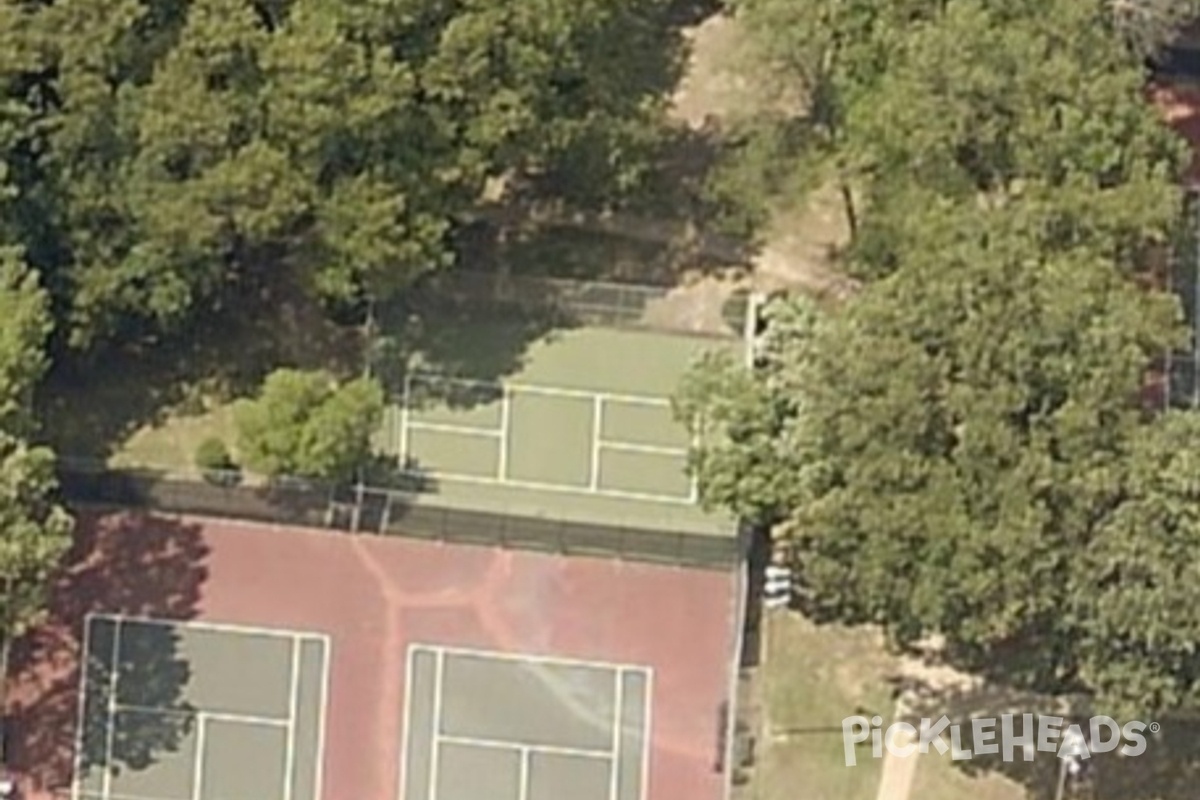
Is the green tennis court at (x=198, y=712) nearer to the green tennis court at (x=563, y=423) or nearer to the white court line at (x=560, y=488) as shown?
the white court line at (x=560, y=488)

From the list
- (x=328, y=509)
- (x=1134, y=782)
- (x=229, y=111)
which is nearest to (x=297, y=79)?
(x=229, y=111)

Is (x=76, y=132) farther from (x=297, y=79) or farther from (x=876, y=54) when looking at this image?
(x=876, y=54)

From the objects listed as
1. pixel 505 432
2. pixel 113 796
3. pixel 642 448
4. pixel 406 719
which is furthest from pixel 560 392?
pixel 113 796

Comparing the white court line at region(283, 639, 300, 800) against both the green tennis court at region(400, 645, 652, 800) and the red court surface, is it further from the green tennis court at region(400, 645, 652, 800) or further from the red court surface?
the green tennis court at region(400, 645, 652, 800)

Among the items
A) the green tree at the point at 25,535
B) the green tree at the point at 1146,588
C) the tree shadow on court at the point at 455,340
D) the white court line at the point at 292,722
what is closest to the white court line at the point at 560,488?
the tree shadow on court at the point at 455,340

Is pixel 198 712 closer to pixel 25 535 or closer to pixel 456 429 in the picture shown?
pixel 25 535

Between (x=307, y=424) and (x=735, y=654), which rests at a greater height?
(x=307, y=424)
